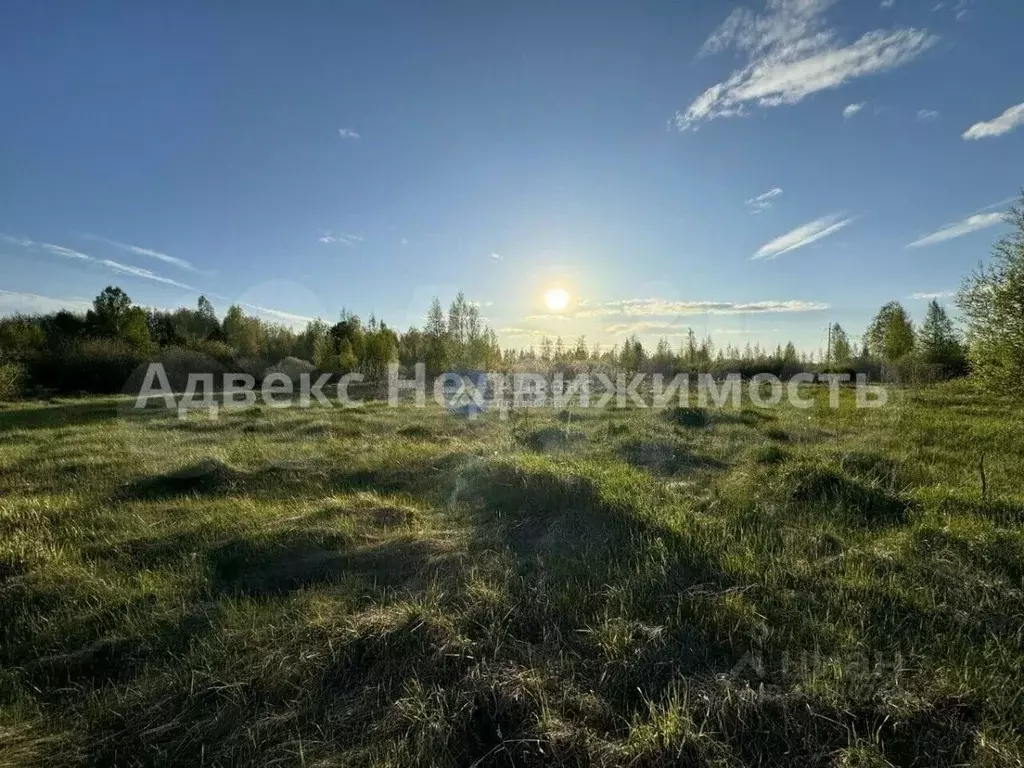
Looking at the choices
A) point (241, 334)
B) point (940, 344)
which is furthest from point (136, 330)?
point (940, 344)

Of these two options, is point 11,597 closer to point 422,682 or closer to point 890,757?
point 422,682

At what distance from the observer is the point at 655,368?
45781 mm

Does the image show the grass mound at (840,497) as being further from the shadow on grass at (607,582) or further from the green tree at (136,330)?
the green tree at (136,330)

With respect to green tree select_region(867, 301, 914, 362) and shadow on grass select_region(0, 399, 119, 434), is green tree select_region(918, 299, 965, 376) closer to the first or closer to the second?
green tree select_region(867, 301, 914, 362)

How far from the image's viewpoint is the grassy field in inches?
99.7

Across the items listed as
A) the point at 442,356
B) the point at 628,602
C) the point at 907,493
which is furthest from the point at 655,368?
the point at 628,602

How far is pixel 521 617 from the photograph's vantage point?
3.54m

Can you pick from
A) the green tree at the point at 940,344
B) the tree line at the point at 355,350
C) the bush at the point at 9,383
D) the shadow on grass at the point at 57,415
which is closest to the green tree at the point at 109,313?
the tree line at the point at 355,350

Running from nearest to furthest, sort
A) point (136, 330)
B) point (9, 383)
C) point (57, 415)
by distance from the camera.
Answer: point (57, 415) → point (9, 383) → point (136, 330)

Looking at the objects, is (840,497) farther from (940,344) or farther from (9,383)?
(940,344)

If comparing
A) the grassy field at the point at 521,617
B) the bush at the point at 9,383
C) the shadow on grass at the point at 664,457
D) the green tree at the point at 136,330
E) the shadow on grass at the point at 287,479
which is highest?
the green tree at the point at 136,330

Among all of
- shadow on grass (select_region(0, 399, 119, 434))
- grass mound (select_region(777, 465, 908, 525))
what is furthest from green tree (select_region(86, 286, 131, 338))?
grass mound (select_region(777, 465, 908, 525))

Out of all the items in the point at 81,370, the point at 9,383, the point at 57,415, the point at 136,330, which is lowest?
the point at 57,415

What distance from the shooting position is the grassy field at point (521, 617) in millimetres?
2533
